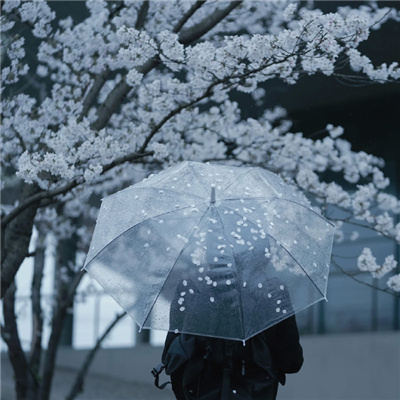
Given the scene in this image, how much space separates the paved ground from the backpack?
26.4 feet

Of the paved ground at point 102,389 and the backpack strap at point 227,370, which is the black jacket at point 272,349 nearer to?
the backpack strap at point 227,370

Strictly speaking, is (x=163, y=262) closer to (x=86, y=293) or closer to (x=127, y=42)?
(x=127, y=42)

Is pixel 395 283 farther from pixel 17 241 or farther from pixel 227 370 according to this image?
pixel 17 241

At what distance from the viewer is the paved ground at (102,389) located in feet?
A: 37.8

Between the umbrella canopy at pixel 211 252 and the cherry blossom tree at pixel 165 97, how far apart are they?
118cm

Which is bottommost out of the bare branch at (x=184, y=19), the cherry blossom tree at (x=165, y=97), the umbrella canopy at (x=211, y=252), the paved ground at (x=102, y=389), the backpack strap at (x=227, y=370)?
the paved ground at (x=102, y=389)

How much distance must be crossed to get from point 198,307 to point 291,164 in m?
2.91

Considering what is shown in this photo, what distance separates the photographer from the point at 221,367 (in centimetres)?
344

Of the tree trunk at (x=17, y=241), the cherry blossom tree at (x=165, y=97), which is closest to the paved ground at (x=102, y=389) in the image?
the cherry blossom tree at (x=165, y=97)

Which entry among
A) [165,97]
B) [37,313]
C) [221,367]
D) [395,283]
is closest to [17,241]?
[165,97]

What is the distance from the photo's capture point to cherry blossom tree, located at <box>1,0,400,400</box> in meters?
4.75

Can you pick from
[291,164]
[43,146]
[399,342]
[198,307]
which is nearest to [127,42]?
[43,146]

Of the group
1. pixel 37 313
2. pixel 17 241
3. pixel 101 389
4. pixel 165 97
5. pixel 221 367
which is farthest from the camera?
pixel 101 389

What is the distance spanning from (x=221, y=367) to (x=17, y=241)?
246 cm
